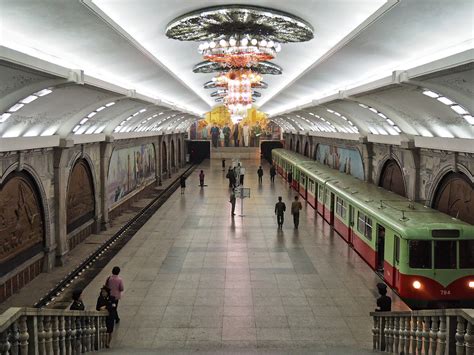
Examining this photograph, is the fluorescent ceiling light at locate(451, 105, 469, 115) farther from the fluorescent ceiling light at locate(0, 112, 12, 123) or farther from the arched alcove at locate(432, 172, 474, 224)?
the fluorescent ceiling light at locate(0, 112, 12, 123)

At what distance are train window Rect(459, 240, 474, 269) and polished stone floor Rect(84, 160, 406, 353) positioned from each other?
4.80 feet

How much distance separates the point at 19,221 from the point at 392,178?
11900mm

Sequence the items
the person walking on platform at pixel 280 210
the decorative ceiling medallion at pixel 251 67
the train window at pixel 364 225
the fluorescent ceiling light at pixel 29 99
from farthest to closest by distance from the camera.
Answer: the decorative ceiling medallion at pixel 251 67 → the person walking on platform at pixel 280 210 → the train window at pixel 364 225 → the fluorescent ceiling light at pixel 29 99

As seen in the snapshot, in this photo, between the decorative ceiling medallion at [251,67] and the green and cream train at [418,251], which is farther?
the decorative ceiling medallion at [251,67]

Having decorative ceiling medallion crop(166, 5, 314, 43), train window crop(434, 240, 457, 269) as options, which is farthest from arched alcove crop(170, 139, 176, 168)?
train window crop(434, 240, 457, 269)

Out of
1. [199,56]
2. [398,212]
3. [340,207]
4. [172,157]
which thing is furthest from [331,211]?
[172,157]

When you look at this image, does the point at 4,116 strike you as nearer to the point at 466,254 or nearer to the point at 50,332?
the point at 50,332

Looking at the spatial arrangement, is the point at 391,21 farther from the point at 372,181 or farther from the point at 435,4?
the point at 372,181

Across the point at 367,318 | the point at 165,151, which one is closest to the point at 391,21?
the point at 367,318

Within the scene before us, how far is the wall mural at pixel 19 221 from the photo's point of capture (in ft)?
36.5

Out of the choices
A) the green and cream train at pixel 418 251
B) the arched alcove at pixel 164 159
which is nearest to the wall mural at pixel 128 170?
the arched alcove at pixel 164 159

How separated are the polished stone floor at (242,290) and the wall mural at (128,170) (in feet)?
10.5

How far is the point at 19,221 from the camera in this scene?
11.9 m

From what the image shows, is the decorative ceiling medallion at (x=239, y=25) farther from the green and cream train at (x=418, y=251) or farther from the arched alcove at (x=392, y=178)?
the arched alcove at (x=392, y=178)
